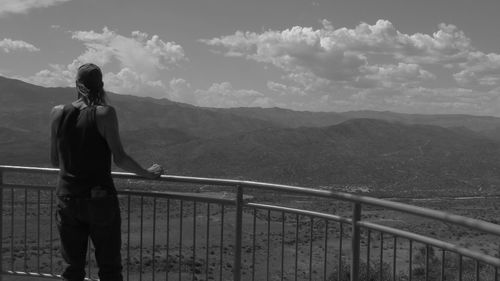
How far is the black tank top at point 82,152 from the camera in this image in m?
4.29

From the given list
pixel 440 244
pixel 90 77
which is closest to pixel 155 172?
pixel 90 77

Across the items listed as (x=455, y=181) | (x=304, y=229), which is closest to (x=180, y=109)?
(x=455, y=181)

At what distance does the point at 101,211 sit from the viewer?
4406 millimetres

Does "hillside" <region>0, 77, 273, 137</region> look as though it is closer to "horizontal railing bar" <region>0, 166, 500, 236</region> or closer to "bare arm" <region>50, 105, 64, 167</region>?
"horizontal railing bar" <region>0, 166, 500, 236</region>

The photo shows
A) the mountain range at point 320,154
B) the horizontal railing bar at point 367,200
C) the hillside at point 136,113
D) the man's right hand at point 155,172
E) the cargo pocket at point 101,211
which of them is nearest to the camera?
the horizontal railing bar at point 367,200

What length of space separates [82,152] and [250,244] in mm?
17059

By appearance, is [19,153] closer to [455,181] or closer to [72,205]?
[455,181]

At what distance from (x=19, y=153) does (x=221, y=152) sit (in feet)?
84.8

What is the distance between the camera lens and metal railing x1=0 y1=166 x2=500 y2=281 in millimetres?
4248

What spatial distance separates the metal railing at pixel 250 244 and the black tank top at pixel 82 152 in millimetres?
976

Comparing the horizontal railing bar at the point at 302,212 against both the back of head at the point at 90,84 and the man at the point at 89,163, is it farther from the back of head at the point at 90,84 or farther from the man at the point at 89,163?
the back of head at the point at 90,84

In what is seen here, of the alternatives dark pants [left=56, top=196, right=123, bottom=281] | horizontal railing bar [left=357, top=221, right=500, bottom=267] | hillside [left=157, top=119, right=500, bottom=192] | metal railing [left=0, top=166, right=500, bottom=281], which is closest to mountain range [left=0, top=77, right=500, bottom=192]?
hillside [left=157, top=119, right=500, bottom=192]

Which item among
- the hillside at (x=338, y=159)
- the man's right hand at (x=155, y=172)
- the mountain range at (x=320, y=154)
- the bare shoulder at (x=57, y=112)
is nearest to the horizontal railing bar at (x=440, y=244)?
the man's right hand at (x=155, y=172)

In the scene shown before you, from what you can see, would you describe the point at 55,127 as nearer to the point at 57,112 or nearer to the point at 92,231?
the point at 57,112
